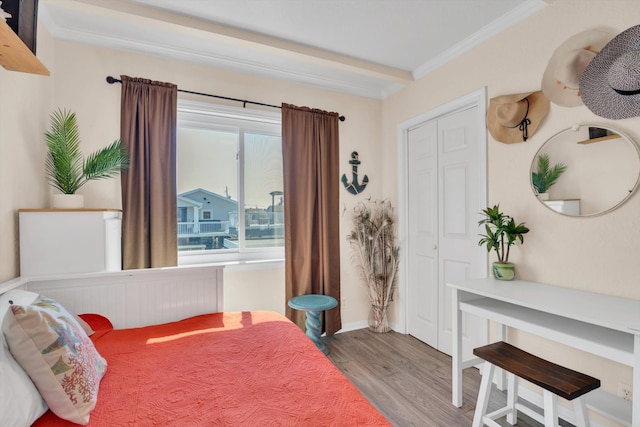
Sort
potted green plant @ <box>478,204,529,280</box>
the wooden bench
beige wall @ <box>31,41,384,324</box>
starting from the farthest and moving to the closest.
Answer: beige wall @ <box>31,41,384,324</box>, potted green plant @ <box>478,204,529,280</box>, the wooden bench

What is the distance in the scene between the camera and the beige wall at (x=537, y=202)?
1.60m

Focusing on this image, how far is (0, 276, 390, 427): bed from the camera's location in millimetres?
1008

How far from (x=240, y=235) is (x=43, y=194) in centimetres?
145

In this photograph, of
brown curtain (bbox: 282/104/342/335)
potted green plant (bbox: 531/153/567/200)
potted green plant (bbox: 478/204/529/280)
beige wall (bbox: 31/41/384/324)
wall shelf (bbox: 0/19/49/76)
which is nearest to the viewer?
wall shelf (bbox: 0/19/49/76)

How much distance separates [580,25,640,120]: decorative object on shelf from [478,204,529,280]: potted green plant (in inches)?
29.7

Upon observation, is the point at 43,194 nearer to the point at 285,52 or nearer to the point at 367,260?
the point at 285,52

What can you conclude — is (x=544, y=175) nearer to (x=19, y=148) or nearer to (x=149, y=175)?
(x=149, y=175)

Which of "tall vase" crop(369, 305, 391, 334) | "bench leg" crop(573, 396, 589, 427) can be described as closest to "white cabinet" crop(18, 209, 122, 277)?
"tall vase" crop(369, 305, 391, 334)

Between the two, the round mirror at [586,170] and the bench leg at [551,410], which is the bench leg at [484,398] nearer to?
the bench leg at [551,410]

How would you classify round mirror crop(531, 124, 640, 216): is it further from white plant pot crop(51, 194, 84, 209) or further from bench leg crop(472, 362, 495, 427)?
white plant pot crop(51, 194, 84, 209)

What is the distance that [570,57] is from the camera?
1.78m

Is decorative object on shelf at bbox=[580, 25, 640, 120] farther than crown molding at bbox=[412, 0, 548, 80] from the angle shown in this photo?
No

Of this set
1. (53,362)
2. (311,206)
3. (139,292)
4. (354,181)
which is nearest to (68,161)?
(139,292)

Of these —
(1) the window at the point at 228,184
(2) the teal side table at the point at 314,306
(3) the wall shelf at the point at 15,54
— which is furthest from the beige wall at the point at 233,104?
(3) the wall shelf at the point at 15,54
